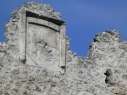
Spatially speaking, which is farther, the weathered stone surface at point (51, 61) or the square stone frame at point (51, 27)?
the square stone frame at point (51, 27)

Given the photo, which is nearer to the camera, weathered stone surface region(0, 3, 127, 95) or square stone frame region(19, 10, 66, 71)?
weathered stone surface region(0, 3, 127, 95)

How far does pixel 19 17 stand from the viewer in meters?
29.9

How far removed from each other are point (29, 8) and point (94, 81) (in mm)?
2343

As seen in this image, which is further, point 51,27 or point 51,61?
point 51,27

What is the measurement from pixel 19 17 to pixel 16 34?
1.48 ft

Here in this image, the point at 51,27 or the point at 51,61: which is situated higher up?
the point at 51,27

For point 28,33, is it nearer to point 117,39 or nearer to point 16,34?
point 16,34

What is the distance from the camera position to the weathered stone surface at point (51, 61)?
28969 millimetres

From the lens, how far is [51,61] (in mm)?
30234

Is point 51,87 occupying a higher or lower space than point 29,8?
lower

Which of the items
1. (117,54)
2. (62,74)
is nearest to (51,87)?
(62,74)

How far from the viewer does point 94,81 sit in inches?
1192

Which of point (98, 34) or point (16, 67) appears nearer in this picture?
point (16, 67)

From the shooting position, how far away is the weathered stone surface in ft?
95.0
